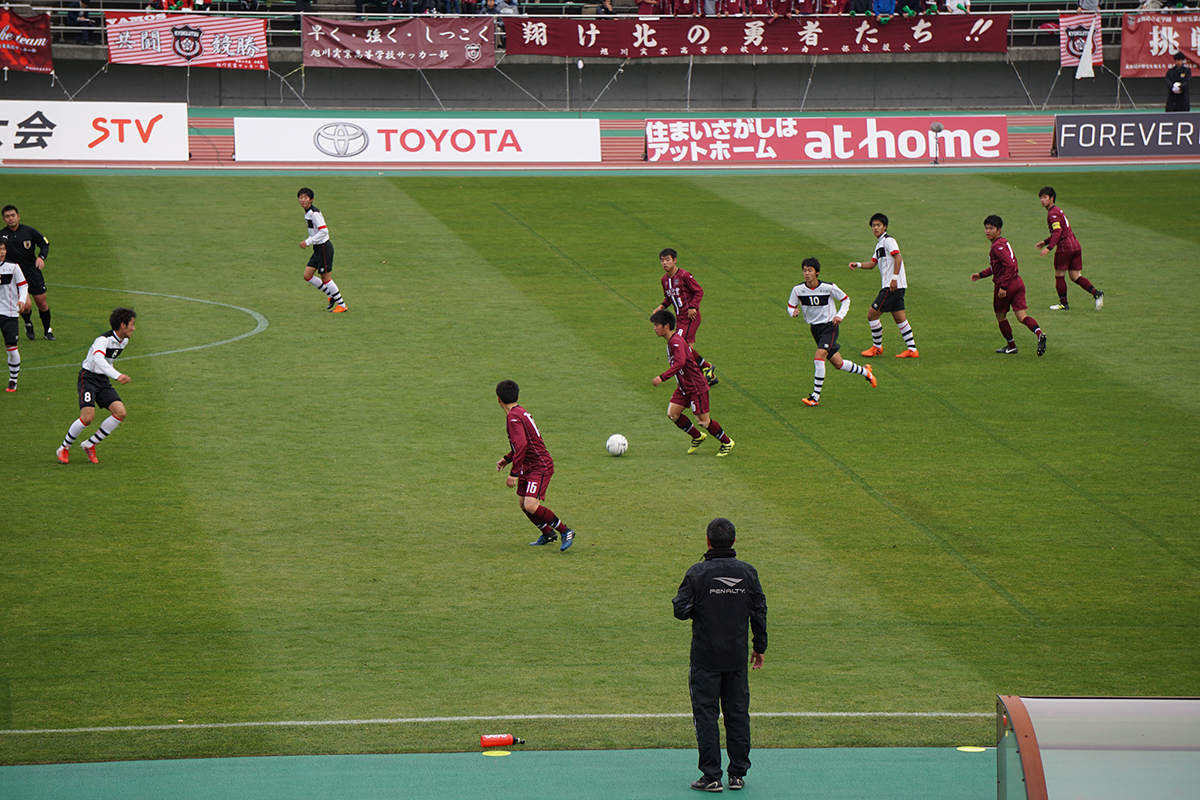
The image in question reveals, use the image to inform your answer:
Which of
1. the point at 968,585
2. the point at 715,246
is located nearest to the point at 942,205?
the point at 715,246

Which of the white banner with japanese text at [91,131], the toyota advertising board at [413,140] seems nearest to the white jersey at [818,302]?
the toyota advertising board at [413,140]

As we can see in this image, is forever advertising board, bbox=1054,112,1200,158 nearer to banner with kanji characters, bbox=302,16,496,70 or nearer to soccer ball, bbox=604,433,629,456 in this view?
banner with kanji characters, bbox=302,16,496,70

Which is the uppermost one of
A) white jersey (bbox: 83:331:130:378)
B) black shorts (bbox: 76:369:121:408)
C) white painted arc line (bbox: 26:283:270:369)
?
white jersey (bbox: 83:331:130:378)

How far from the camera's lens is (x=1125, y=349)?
70.9 feet

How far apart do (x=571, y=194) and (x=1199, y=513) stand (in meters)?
21.8

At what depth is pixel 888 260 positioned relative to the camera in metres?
20.4

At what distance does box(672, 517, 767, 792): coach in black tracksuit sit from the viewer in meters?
8.51

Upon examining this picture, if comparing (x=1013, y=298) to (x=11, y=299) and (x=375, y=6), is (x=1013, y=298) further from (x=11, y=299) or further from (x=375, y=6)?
(x=375, y=6)

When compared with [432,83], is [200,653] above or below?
below

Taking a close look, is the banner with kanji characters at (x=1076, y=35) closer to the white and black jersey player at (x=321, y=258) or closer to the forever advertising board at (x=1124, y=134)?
the forever advertising board at (x=1124, y=134)

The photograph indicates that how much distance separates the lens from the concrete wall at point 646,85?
145 ft

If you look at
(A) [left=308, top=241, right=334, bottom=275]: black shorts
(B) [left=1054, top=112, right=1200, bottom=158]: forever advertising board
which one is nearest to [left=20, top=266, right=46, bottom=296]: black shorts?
(A) [left=308, top=241, right=334, bottom=275]: black shorts

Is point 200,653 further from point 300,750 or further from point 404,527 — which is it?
point 404,527

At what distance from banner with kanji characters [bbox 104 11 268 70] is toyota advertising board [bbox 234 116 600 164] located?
298 inches
